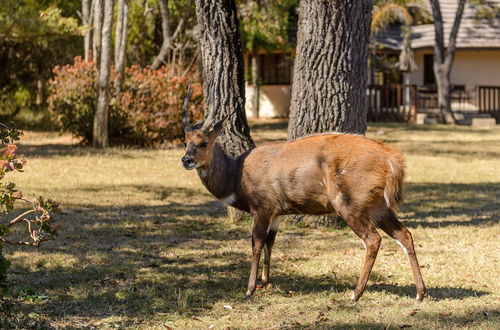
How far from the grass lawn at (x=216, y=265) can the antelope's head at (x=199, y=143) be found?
3.92ft

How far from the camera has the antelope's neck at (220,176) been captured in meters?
7.66

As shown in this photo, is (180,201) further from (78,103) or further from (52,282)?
(78,103)

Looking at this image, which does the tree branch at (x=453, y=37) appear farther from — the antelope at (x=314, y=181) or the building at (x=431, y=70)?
the antelope at (x=314, y=181)

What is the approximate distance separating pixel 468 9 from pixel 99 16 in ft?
77.0

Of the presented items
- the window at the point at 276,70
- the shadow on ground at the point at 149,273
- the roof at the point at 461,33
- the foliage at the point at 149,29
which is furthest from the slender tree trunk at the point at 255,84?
the shadow on ground at the point at 149,273

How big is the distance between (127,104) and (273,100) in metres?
16.8

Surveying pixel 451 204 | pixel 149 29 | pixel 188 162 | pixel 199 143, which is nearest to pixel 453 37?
pixel 149 29

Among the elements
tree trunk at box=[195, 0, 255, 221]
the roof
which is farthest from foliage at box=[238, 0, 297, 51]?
tree trunk at box=[195, 0, 255, 221]

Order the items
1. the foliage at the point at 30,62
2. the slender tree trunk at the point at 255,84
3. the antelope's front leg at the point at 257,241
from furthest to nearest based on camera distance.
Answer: the slender tree trunk at the point at 255,84
the foliage at the point at 30,62
the antelope's front leg at the point at 257,241

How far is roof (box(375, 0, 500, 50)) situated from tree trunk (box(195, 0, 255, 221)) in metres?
26.6

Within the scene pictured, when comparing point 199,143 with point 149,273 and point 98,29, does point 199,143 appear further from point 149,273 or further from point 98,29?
point 98,29

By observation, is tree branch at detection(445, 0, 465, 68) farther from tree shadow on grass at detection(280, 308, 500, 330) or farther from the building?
tree shadow on grass at detection(280, 308, 500, 330)

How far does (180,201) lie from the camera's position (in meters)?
13.6

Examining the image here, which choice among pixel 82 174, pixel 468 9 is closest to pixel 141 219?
pixel 82 174
